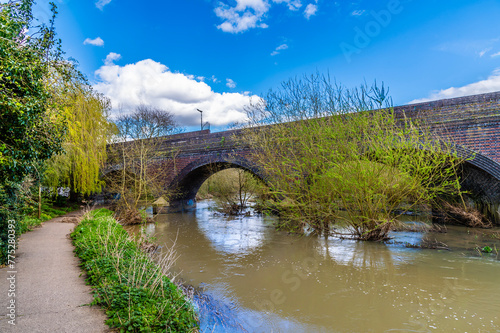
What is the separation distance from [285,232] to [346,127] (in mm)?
4958

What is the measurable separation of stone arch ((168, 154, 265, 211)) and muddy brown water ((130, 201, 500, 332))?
521 centimetres

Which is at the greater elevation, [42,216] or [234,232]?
[42,216]

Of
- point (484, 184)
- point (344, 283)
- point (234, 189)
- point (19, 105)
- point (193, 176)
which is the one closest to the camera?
point (19, 105)

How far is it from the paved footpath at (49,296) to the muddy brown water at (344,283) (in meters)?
1.59

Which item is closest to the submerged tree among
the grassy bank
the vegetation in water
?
the grassy bank

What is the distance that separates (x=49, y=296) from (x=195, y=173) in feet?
44.6

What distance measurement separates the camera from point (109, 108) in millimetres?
16141

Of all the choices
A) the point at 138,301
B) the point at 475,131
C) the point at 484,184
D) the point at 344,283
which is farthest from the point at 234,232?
the point at 484,184

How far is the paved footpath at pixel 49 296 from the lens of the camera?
3.11 m

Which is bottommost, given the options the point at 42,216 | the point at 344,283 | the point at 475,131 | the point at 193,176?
the point at 344,283

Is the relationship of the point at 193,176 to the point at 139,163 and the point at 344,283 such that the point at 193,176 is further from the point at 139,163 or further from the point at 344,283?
the point at 344,283

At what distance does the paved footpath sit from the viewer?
311 cm

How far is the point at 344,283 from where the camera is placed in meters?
5.67

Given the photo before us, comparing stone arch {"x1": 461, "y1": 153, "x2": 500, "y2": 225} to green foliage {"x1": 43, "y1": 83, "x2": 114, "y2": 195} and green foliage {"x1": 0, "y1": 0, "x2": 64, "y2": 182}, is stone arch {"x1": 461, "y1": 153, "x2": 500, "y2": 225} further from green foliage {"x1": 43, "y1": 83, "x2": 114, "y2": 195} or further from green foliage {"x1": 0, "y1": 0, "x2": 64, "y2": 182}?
green foliage {"x1": 43, "y1": 83, "x2": 114, "y2": 195}
